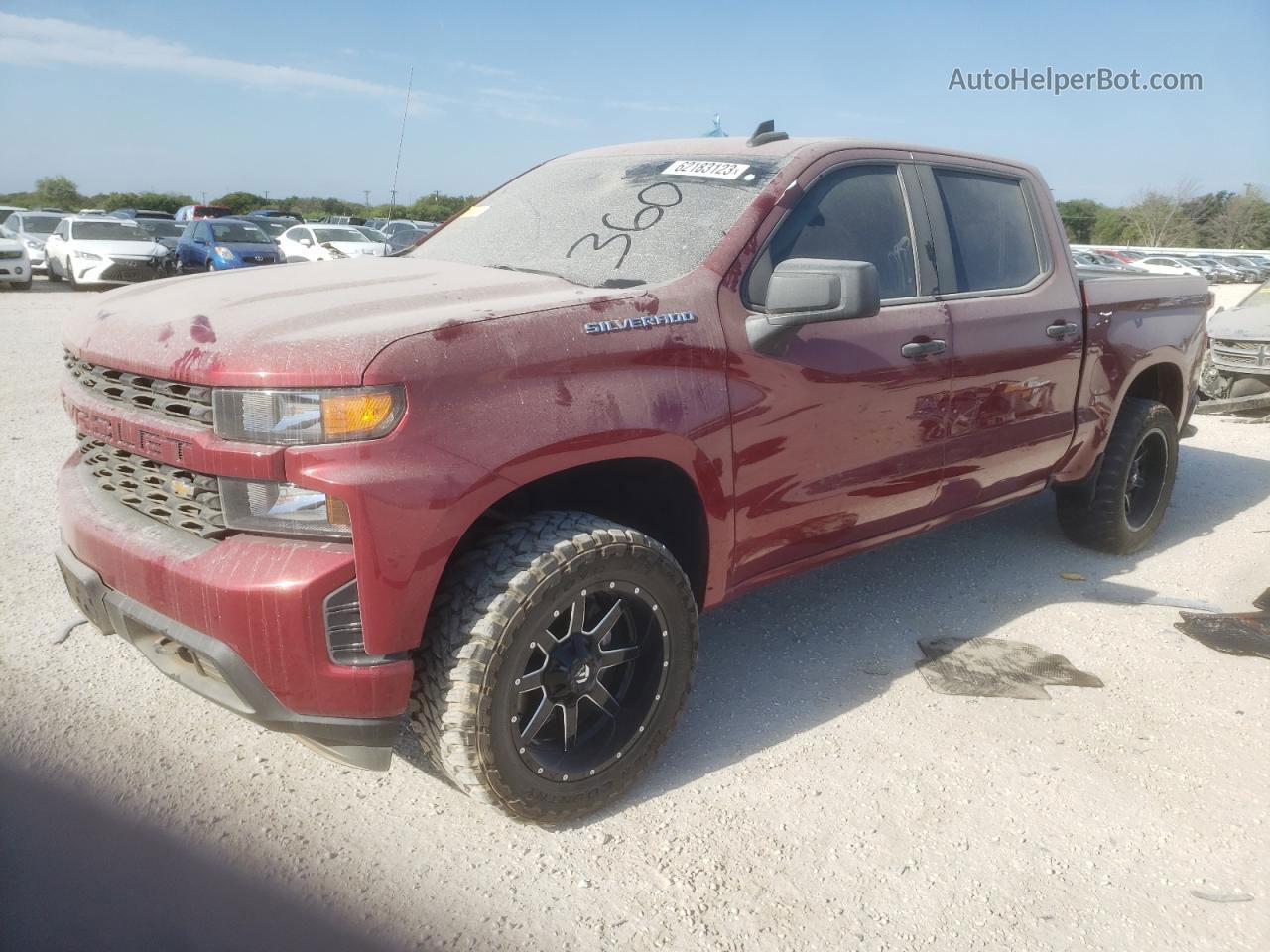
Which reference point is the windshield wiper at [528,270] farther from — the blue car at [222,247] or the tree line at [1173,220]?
the tree line at [1173,220]

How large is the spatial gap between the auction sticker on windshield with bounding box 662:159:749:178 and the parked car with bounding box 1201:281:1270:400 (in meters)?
8.07

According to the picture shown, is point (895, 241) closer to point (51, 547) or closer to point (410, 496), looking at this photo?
point (410, 496)

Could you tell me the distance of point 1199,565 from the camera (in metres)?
5.07

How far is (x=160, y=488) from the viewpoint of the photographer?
2529 millimetres

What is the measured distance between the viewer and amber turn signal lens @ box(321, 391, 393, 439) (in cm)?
223

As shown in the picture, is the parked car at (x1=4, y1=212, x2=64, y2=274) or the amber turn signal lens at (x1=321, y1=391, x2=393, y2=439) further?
the parked car at (x1=4, y1=212, x2=64, y2=274)

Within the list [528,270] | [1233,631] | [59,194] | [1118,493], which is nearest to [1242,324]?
[1118,493]

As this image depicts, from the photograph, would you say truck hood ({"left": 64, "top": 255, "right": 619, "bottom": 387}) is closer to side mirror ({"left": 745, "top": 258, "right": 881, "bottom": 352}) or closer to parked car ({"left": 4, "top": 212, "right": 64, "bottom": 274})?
side mirror ({"left": 745, "top": 258, "right": 881, "bottom": 352})

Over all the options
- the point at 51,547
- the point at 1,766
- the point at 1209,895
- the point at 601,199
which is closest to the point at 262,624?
the point at 1,766

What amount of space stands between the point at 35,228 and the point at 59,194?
45389 mm

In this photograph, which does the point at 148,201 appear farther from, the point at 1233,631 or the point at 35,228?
the point at 1233,631

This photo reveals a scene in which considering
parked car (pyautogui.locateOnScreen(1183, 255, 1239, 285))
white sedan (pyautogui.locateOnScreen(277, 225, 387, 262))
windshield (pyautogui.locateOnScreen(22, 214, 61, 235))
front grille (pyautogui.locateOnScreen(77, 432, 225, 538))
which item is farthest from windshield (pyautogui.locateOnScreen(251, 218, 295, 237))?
parked car (pyautogui.locateOnScreen(1183, 255, 1239, 285))

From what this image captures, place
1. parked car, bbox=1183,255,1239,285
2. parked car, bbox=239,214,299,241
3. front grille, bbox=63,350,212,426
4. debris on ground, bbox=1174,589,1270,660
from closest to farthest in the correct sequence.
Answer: front grille, bbox=63,350,212,426 < debris on ground, bbox=1174,589,1270,660 < parked car, bbox=239,214,299,241 < parked car, bbox=1183,255,1239,285

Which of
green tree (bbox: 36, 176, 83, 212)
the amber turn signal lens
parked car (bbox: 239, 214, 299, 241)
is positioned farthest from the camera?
green tree (bbox: 36, 176, 83, 212)
